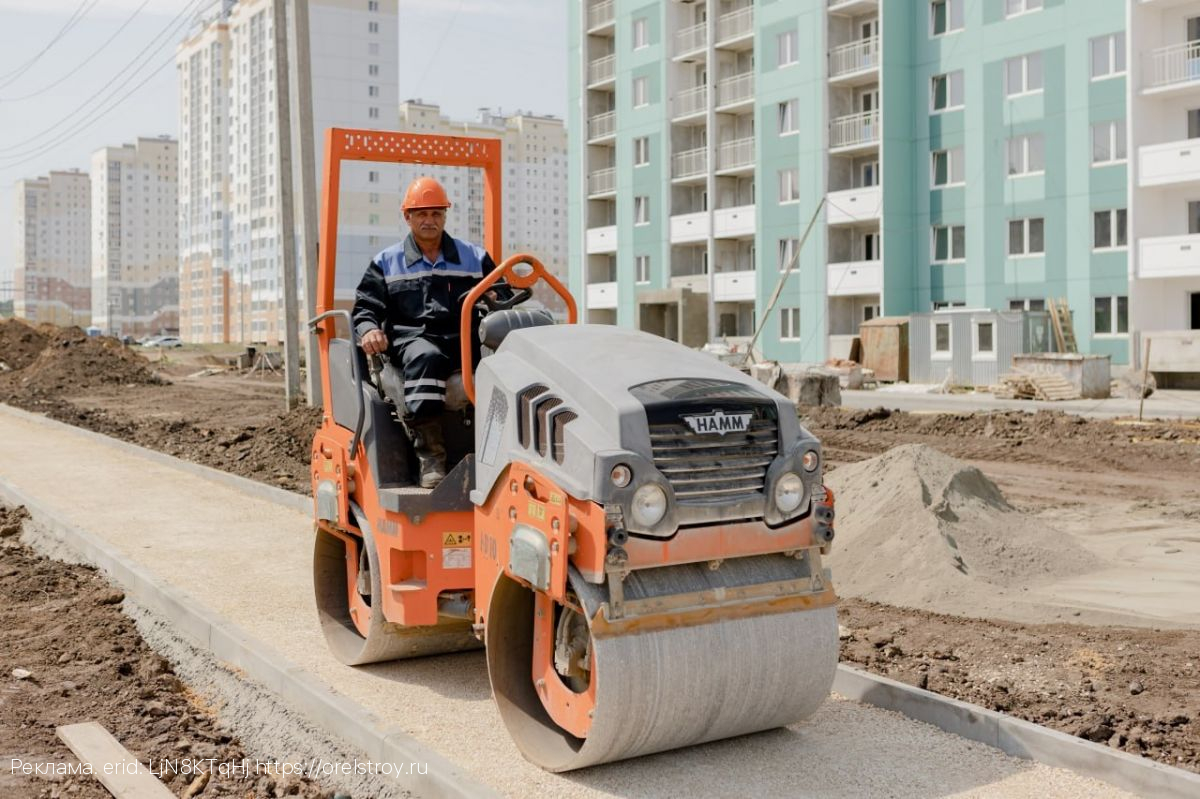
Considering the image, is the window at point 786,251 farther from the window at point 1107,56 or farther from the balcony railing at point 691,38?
the window at point 1107,56

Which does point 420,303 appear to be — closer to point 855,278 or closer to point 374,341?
point 374,341

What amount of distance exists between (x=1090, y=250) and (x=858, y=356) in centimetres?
788

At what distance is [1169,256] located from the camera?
110ft

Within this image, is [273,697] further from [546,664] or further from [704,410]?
[704,410]

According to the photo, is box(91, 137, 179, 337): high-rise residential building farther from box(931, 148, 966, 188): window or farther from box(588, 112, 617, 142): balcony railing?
box(931, 148, 966, 188): window

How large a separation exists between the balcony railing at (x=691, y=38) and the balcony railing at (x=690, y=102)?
1688 mm

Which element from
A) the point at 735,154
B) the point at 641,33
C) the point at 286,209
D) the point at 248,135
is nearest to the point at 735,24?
the point at 735,154

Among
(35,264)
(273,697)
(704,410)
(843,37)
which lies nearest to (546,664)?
(704,410)

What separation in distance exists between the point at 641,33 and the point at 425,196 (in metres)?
50.5

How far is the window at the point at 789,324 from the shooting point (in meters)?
46.2

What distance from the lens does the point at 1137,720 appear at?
574 cm

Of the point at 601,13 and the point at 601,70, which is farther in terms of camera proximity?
the point at 601,70

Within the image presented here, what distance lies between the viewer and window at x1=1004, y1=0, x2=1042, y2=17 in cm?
3825

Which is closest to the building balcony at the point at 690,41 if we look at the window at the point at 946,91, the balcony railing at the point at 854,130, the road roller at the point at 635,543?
the balcony railing at the point at 854,130
